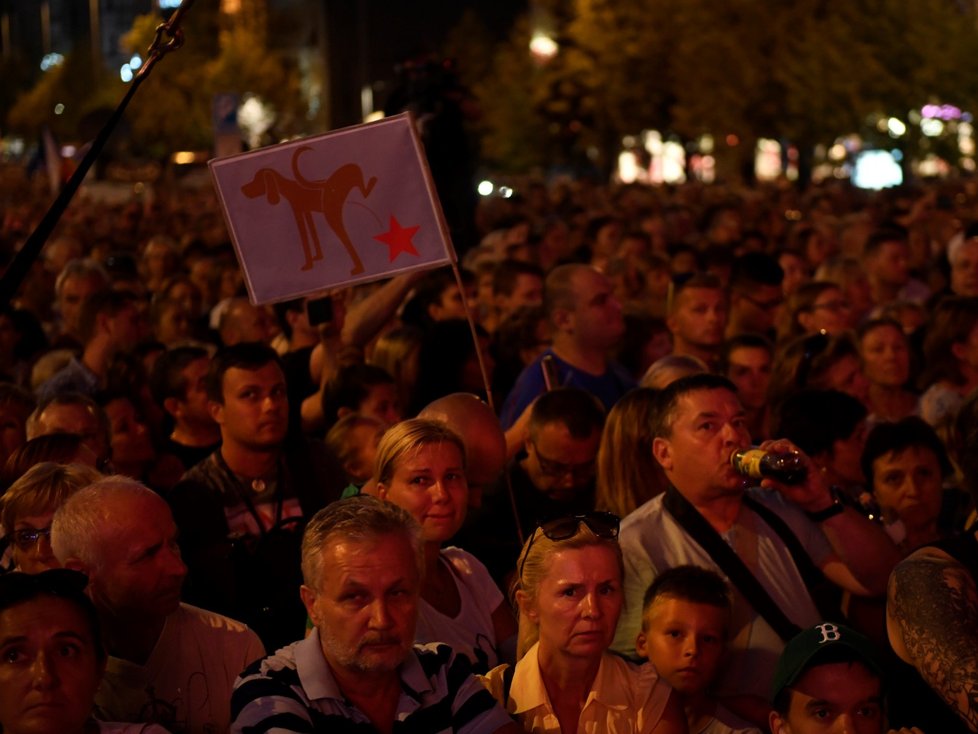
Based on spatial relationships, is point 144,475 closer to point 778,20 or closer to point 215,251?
point 215,251

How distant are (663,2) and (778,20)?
251 inches

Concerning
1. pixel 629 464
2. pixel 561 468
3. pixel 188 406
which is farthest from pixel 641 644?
pixel 188 406

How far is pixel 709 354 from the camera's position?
31.0ft

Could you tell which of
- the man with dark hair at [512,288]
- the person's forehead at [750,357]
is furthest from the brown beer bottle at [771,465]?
the man with dark hair at [512,288]

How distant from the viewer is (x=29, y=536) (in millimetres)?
5207

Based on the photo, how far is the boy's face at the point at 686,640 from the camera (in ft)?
16.6

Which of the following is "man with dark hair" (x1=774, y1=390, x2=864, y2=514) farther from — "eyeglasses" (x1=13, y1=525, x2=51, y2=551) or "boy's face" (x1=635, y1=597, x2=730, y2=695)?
"eyeglasses" (x1=13, y1=525, x2=51, y2=551)

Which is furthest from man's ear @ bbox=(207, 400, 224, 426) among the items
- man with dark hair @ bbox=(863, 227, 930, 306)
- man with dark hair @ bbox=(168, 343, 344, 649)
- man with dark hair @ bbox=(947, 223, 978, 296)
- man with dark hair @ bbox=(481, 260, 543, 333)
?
man with dark hair @ bbox=(863, 227, 930, 306)

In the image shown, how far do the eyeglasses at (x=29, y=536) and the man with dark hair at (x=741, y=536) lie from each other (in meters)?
1.74

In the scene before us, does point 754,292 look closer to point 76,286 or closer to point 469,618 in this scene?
point 76,286

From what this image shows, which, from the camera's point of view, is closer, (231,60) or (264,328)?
(264,328)

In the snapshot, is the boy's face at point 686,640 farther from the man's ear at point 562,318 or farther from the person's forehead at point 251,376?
the man's ear at point 562,318

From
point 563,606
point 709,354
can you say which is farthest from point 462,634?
point 709,354

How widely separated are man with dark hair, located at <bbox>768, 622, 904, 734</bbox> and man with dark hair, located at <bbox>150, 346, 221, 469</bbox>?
3931 millimetres
